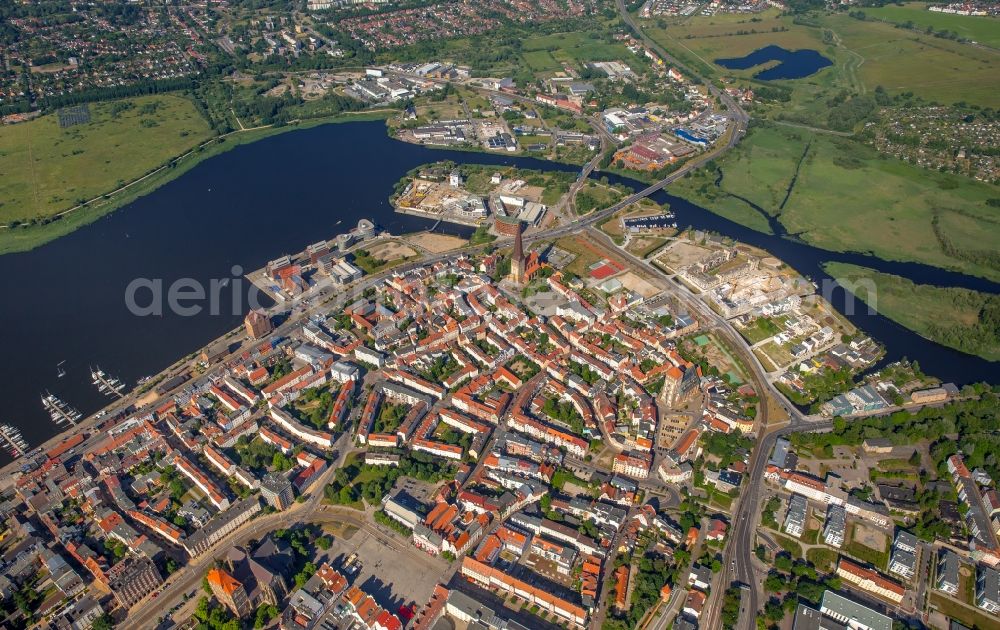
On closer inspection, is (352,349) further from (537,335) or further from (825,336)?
(825,336)

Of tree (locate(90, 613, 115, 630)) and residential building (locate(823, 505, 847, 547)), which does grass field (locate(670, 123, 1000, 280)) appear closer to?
residential building (locate(823, 505, 847, 547))

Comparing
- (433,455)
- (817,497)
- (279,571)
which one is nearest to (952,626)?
(817,497)

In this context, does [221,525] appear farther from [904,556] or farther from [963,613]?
[963,613]

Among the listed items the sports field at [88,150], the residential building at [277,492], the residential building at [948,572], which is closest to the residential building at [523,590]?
the residential building at [277,492]

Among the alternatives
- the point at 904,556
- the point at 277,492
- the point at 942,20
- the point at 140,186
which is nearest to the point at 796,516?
the point at 904,556

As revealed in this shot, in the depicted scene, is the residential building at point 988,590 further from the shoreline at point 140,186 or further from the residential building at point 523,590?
the shoreline at point 140,186
